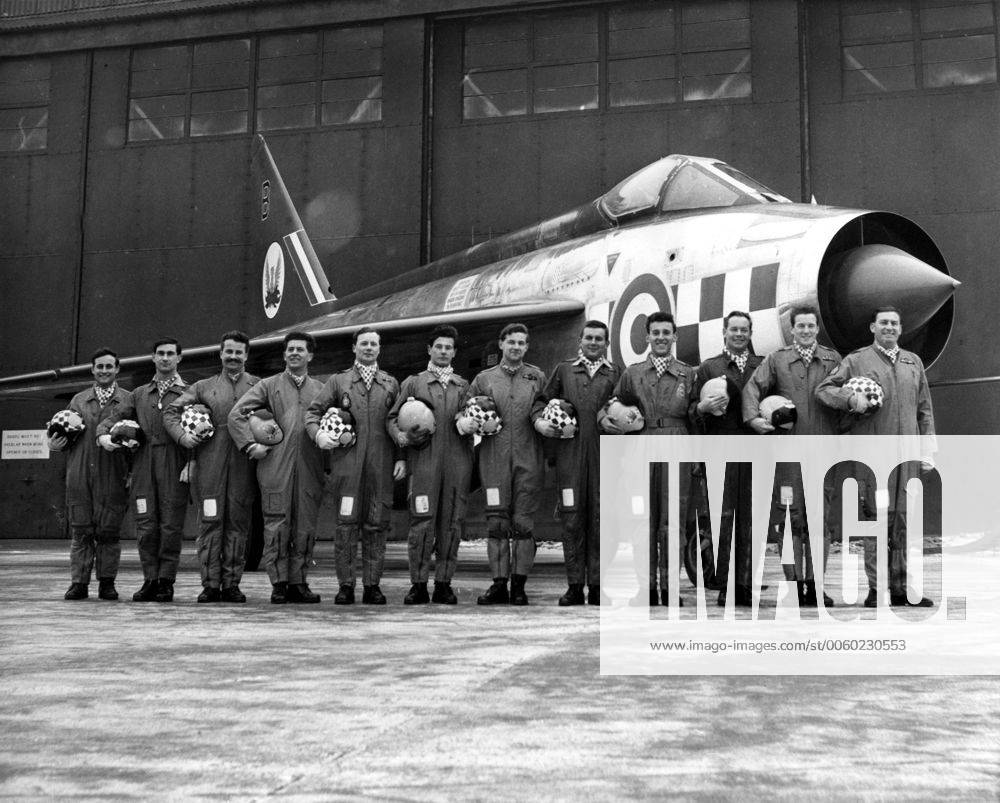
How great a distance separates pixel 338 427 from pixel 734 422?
2.29 m

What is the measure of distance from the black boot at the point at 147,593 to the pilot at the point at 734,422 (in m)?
3.46

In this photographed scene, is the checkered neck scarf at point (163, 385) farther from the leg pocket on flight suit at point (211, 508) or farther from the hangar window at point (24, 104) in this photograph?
the hangar window at point (24, 104)

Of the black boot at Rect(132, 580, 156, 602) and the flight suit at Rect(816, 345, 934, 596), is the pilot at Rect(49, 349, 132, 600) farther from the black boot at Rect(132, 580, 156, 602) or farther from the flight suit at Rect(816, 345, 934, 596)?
the flight suit at Rect(816, 345, 934, 596)

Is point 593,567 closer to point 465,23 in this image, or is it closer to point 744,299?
point 744,299

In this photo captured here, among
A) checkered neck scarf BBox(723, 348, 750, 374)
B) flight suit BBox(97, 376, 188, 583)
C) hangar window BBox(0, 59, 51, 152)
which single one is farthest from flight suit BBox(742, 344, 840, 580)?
hangar window BBox(0, 59, 51, 152)

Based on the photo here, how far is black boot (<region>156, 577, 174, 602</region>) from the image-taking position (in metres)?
6.82

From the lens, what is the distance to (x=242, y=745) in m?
2.73

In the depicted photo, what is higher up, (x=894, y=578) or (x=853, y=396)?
(x=853, y=396)

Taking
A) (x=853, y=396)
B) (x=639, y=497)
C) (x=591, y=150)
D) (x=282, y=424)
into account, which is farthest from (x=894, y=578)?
(x=591, y=150)

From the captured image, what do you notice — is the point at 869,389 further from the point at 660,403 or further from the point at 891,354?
the point at 660,403

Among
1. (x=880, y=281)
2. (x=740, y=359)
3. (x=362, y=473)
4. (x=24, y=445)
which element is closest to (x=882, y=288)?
(x=880, y=281)

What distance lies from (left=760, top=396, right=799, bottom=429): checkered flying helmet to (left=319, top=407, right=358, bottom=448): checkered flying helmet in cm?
236

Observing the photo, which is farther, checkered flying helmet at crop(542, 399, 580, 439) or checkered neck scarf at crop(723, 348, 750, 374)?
checkered neck scarf at crop(723, 348, 750, 374)

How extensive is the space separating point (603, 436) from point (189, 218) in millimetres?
13414
